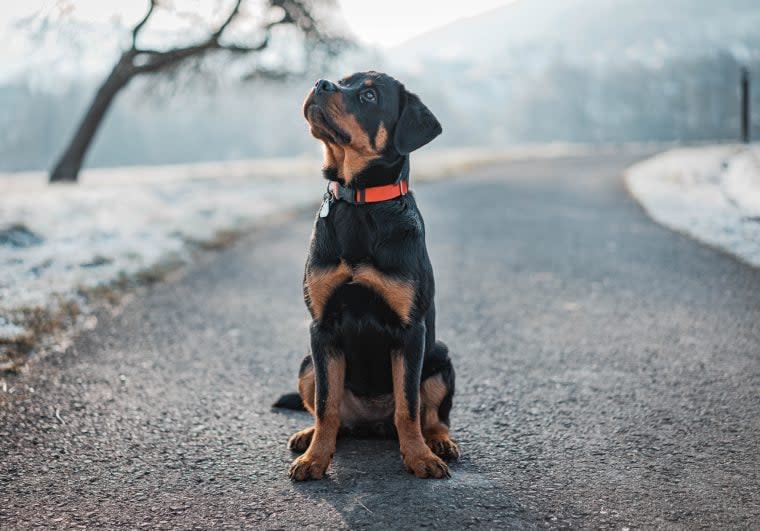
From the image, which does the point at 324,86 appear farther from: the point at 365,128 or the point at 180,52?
the point at 180,52

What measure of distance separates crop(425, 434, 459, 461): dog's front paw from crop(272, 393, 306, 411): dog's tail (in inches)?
37.9

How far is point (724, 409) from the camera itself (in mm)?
3646

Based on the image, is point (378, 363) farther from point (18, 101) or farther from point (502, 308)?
point (18, 101)

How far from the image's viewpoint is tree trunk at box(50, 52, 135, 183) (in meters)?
18.9

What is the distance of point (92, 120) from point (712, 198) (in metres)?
16.0

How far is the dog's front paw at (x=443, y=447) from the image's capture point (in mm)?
3184

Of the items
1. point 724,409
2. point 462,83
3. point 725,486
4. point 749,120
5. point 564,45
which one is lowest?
point 462,83

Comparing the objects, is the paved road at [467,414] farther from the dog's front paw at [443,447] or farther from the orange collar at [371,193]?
the orange collar at [371,193]

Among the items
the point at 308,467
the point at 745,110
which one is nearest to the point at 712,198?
the point at 308,467

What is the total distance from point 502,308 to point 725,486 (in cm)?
356

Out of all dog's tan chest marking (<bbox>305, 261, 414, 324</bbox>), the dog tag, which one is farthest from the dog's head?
dog's tan chest marking (<bbox>305, 261, 414, 324</bbox>)

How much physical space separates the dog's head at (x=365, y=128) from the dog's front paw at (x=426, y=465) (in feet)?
3.99

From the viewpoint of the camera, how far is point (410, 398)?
303 cm

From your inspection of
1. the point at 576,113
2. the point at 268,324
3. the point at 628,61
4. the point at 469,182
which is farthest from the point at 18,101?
the point at 268,324
